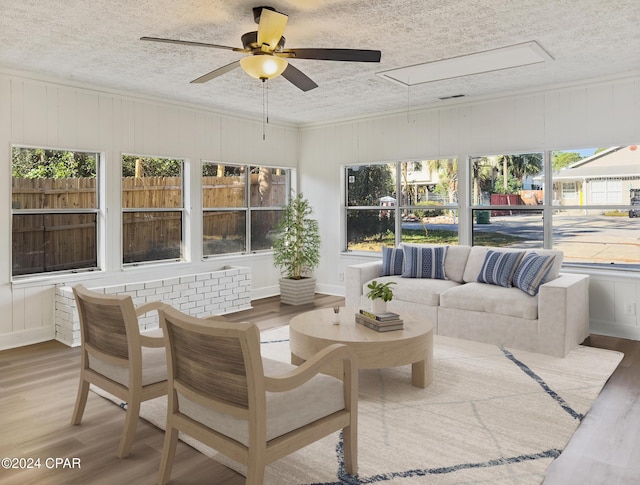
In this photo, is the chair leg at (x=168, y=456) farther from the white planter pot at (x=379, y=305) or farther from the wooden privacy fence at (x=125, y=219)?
the wooden privacy fence at (x=125, y=219)

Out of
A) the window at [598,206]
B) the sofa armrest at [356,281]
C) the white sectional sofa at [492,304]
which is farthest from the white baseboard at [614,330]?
the sofa armrest at [356,281]

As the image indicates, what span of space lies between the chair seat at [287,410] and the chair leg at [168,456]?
A: 0.41 feet

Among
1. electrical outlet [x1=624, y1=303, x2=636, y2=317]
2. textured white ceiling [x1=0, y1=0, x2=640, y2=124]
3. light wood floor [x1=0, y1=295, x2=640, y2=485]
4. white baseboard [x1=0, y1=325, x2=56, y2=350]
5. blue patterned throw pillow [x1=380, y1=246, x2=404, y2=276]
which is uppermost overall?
textured white ceiling [x1=0, y1=0, x2=640, y2=124]

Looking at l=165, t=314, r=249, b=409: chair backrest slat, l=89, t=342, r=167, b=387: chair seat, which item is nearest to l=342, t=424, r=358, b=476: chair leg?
l=165, t=314, r=249, b=409: chair backrest slat

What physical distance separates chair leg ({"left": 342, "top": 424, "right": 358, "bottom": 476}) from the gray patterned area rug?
0.04 metres

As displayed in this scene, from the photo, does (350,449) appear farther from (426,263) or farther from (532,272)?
(426,263)

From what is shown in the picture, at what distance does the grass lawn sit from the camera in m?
5.88

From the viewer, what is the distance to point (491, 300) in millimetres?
4598

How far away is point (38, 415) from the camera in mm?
3143

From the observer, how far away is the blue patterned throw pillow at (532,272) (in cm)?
452

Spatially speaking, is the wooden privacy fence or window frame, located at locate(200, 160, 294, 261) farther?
window frame, located at locate(200, 160, 294, 261)

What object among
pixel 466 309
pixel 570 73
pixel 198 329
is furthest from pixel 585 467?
pixel 570 73

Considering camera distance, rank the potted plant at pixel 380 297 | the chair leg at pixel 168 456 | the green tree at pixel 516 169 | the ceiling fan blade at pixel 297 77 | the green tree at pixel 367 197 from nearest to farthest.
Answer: the chair leg at pixel 168 456 < the ceiling fan blade at pixel 297 77 < the potted plant at pixel 380 297 < the green tree at pixel 516 169 < the green tree at pixel 367 197

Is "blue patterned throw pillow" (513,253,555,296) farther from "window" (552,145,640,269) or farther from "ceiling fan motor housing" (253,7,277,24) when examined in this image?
"ceiling fan motor housing" (253,7,277,24)
